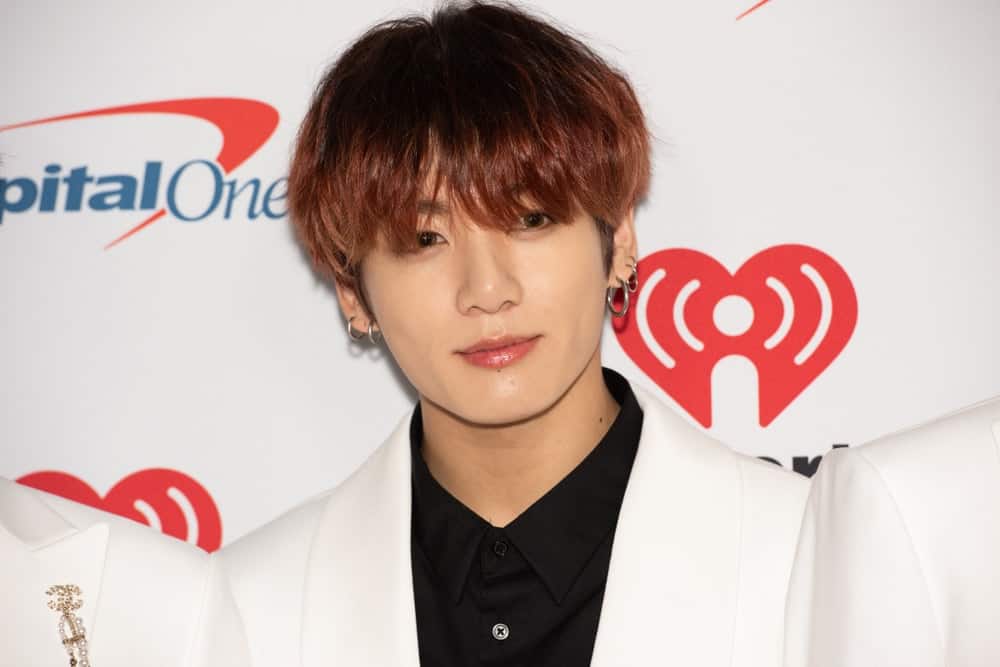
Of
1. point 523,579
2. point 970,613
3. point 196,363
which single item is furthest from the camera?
point 196,363

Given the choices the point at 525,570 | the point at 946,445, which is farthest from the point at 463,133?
the point at 946,445

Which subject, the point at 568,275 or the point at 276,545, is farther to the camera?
the point at 276,545

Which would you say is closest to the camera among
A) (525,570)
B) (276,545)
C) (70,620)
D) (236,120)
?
(70,620)

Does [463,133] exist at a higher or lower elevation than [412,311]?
higher

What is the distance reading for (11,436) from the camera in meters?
2.36

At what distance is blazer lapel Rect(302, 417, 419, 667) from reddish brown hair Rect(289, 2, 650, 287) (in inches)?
11.9

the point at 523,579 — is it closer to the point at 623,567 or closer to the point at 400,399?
the point at 623,567

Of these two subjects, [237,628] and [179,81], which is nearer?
[237,628]

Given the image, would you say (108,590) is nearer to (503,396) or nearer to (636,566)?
(503,396)

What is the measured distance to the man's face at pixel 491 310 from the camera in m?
1.83

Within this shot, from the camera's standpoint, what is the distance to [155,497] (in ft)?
7.77

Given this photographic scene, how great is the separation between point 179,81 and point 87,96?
0.16 meters

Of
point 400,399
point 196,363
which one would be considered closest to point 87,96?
point 196,363

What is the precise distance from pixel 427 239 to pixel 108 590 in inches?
25.2
